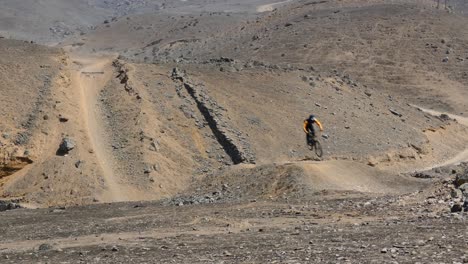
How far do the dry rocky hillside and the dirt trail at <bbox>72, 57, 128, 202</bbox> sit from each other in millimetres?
93

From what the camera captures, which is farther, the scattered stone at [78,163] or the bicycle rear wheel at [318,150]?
the bicycle rear wheel at [318,150]

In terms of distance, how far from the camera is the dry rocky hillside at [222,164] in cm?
1352

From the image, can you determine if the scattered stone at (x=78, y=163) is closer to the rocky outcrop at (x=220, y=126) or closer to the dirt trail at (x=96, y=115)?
the dirt trail at (x=96, y=115)

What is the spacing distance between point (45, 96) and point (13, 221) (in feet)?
39.4

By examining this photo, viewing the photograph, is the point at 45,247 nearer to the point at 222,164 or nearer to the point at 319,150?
the point at 222,164

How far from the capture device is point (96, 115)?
31.1 m

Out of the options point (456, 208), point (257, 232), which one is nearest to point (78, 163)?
point (257, 232)

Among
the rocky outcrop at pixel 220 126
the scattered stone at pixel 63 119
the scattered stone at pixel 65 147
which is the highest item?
the scattered stone at pixel 63 119

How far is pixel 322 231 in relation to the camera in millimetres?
13805

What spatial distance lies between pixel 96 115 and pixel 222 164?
6.65m

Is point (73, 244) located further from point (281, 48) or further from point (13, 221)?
point (281, 48)

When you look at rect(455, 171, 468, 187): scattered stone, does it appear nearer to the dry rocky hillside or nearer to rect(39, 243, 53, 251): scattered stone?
the dry rocky hillside

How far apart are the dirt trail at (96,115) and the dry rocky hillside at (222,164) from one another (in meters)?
0.09

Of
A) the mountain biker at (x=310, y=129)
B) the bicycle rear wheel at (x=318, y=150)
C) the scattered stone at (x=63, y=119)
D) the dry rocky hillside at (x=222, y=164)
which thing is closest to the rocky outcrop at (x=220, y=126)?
the dry rocky hillside at (x=222, y=164)
